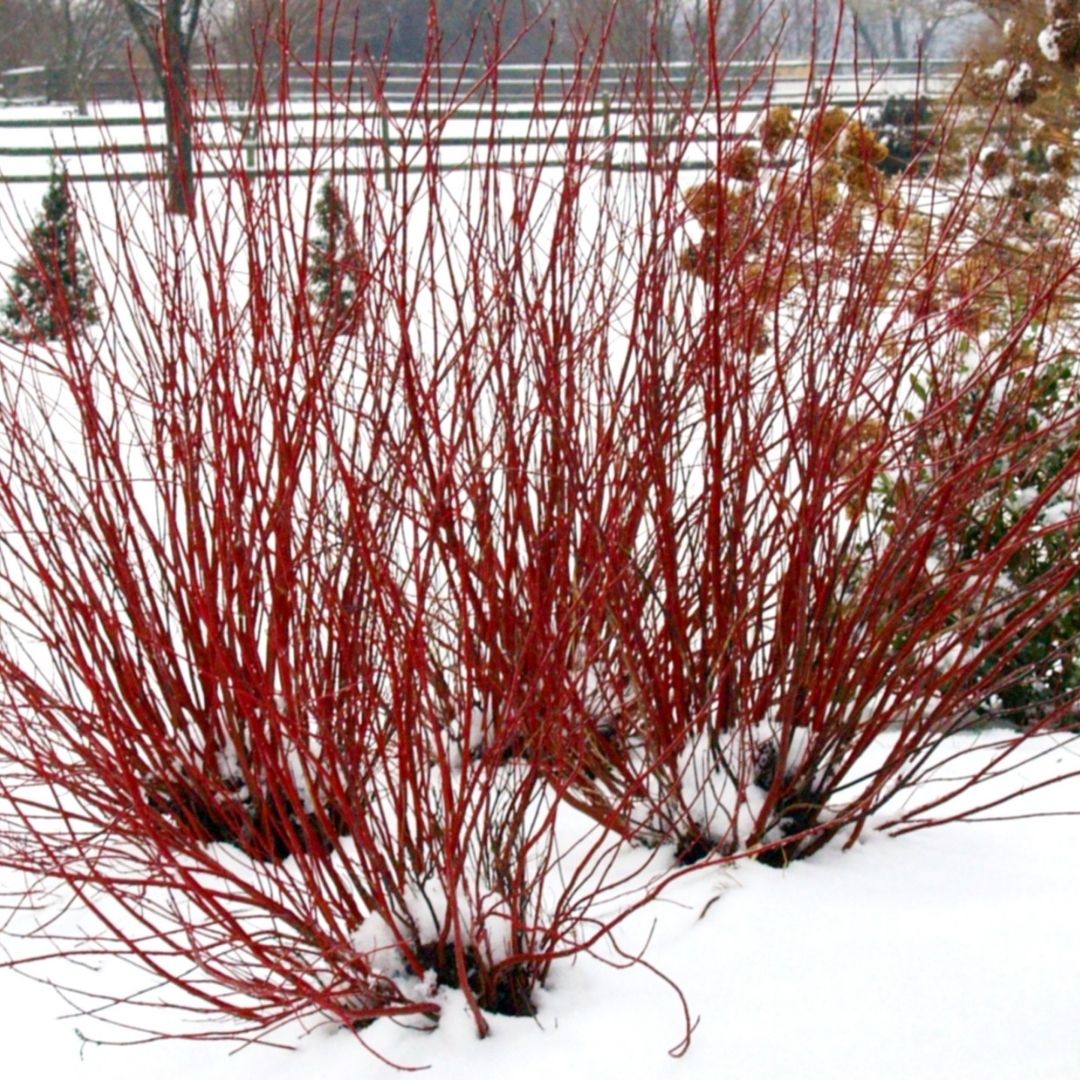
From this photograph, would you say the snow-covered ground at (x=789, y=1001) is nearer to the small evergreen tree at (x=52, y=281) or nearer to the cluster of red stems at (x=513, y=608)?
the cluster of red stems at (x=513, y=608)

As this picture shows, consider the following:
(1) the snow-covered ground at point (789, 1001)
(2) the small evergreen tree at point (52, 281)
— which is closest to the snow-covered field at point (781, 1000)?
(1) the snow-covered ground at point (789, 1001)

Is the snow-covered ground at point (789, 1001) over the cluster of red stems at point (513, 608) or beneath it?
beneath

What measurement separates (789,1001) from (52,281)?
3.83 m

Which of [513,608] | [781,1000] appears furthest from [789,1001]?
[513,608]

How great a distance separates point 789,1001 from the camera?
2.41 m

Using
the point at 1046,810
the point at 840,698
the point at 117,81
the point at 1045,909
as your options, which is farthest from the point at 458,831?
the point at 117,81

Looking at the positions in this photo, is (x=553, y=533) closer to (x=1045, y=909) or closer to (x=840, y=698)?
(x=840, y=698)

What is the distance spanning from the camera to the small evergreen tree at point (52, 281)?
3027mm

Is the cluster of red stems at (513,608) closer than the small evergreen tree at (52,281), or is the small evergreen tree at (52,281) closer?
the cluster of red stems at (513,608)

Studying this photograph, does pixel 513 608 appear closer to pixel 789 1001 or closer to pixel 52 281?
pixel 789 1001

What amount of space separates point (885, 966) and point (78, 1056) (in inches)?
63.8

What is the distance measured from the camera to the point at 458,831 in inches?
86.3

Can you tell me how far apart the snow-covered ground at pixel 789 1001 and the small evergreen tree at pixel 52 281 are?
5.25 feet

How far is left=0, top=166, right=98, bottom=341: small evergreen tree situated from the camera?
303cm
